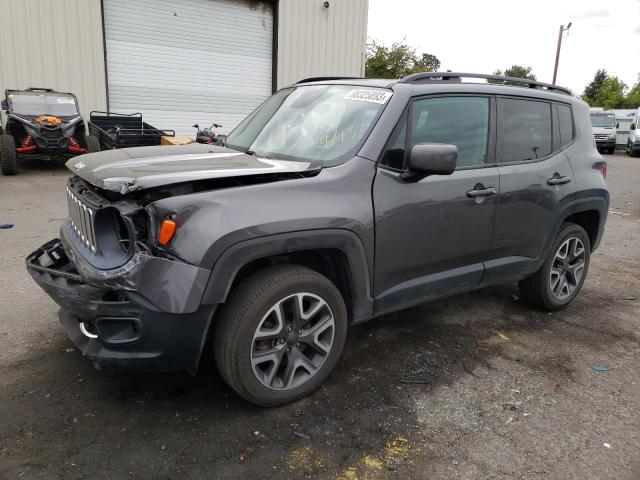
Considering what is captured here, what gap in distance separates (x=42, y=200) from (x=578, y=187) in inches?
315

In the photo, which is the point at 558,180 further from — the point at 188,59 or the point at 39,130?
the point at 188,59

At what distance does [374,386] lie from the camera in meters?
3.10

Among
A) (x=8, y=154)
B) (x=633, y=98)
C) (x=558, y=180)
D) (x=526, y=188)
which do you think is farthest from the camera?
(x=633, y=98)

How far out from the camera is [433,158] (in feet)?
9.42

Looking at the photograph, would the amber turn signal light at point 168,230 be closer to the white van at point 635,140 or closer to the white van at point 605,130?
the white van at point 635,140

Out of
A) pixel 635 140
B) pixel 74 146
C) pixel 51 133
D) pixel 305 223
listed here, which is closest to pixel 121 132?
pixel 74 146

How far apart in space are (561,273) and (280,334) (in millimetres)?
2784

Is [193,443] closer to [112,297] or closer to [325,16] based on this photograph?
[112,297]

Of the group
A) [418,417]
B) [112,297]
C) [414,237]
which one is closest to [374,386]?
[418,417]

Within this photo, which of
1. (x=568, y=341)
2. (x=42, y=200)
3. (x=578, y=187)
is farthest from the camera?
(x=42, y=200)

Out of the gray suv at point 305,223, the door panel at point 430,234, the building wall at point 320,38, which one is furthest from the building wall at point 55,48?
the door panel at point 430,234

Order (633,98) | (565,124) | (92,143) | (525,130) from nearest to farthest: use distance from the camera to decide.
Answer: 1. (525,130)
2. (565,124)
3. (92,143)
4. (633,98)

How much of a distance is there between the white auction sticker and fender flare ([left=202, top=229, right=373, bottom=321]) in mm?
931

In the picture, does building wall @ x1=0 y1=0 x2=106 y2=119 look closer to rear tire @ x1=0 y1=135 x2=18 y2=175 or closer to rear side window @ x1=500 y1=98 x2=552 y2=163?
rear tire @ x1=0 y1=135 x2=18 y2=175
